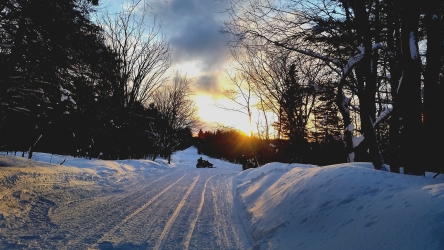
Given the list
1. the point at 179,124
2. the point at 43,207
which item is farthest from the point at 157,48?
the point at 179,124

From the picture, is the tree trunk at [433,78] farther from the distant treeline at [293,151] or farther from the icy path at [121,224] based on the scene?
the distant treeline at [293,151]

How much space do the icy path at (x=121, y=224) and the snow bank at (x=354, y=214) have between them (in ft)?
2.67

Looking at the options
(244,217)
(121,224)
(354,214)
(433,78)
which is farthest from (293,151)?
(354,214)

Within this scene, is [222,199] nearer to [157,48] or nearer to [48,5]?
[48,5]

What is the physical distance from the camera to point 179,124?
3744cm

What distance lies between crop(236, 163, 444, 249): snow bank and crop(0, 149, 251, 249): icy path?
812 mm

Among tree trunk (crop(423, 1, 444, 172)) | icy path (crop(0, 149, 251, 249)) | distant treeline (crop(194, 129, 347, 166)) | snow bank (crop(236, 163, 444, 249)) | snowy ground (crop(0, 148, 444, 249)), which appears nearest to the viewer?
snow bank (crop(236, 163, 444, 249))

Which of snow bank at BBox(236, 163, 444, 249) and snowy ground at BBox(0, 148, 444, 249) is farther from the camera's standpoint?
snowy ground at BBox(0, 148, 444, 249)

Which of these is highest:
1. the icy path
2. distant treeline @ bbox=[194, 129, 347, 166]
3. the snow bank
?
distant treeline @ bbox=[194, 129, 347, 166]

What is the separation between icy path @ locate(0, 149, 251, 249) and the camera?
3.96 metres

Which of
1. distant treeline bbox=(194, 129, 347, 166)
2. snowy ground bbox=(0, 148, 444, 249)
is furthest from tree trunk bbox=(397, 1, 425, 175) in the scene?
distant treeline bbox=(194, 129, 347, 166)

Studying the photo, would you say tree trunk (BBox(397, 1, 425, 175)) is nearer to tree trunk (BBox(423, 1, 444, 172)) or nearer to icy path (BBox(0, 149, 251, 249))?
tree trunk (BBox(423, 1, 444, 172))

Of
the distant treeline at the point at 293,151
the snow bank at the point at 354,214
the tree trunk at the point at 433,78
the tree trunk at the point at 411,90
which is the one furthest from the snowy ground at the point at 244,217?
the distant treeline at the point at 293,151

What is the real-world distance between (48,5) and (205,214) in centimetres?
636
